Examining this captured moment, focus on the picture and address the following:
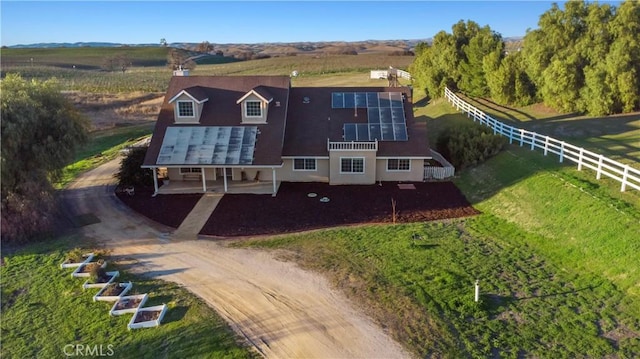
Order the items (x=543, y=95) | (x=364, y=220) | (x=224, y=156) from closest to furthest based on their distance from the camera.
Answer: (x=364, y=220)
(x=224, y=156)
(x=543, y=95)

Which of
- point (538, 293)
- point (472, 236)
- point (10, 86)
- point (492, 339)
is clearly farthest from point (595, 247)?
point (10, 86)

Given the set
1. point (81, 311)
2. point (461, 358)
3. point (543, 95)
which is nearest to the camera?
point (461, 358)

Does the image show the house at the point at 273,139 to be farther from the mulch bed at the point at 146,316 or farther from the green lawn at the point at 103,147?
the mulch bed at the point at 146,316

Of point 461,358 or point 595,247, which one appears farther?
point 595,247

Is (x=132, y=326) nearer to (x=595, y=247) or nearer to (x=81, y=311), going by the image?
(x=81, y=311)

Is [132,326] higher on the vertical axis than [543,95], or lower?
lower

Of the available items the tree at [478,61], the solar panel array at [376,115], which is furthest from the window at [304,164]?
the tree at [478,61]
